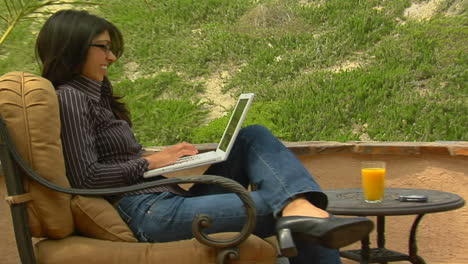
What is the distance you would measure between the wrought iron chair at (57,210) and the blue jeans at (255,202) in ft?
0.24

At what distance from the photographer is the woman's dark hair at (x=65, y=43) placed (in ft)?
7.93

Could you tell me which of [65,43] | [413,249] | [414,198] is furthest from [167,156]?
[413,249]

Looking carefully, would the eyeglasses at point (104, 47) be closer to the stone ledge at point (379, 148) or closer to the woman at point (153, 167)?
the woman at point (153, 167)

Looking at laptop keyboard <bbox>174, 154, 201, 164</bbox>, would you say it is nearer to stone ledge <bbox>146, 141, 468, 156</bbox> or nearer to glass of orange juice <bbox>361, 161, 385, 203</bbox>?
glass of orange juice <bbox>361, 161, 385, 203</bbox>

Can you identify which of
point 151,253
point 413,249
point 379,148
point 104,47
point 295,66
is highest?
point 104,47

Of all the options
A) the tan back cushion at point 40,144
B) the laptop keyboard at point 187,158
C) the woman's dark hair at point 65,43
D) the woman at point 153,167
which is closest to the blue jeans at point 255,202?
the woman at point 153,167

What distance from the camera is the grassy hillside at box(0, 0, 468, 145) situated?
18.9ft

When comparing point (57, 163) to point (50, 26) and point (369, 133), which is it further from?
point (369, 133)

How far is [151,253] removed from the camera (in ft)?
6.79

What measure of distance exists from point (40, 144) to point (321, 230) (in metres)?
0.82

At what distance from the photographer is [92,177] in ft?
7.25

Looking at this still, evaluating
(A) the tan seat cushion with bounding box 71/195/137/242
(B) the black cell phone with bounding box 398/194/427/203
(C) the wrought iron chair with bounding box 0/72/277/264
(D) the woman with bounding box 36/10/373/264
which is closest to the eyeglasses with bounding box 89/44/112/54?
(D) the woman with bounding box 36/10/373/264

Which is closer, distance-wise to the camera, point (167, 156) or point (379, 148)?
point (167, 156)

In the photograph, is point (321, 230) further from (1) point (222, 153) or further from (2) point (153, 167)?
(2) point (153, 167)
